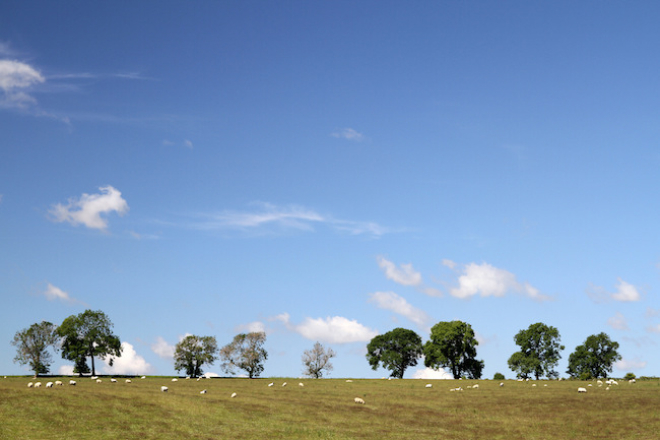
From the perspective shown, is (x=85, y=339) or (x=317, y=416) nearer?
(x=317, y=416)

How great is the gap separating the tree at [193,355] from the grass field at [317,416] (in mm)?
64652

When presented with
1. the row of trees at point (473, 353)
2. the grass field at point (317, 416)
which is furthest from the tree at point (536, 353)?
the grass field at point (317, 416)

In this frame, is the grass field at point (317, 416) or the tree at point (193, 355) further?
the tree at point (193, 355)

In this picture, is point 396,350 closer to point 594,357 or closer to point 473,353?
point 473,353

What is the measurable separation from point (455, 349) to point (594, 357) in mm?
36449

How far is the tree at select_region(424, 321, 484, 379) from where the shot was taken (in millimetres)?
130250

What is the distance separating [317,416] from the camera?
5228 cm

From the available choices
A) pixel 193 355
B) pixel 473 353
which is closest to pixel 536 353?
pixel 473 353

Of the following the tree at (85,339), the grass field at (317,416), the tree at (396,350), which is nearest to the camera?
the grass field at (317,416)

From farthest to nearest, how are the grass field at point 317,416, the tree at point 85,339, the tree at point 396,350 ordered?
the tree at point 396,350 < the tree at point 85,339 < the grass field at point 317,416

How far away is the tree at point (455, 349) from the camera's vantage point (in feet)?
427

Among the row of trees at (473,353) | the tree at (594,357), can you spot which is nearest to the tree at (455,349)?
the row of trees at (473,353)

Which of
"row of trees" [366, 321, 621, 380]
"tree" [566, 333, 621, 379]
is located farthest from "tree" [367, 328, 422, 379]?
"tree" [566, 333, 621, 379]

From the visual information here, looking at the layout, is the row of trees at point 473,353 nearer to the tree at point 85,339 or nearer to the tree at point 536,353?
the tree at point 536,353
